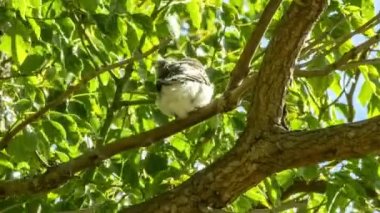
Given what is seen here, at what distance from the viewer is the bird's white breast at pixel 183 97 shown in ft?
12.6

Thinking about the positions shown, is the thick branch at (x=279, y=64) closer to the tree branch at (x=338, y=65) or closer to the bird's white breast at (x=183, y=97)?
the tree branch at (x=338, y=65)

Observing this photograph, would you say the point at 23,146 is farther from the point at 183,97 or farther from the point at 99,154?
the point at 183,97

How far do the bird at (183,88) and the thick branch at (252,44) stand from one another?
590 millimetres

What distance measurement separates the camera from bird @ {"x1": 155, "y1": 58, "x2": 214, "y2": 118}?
386 centimetres

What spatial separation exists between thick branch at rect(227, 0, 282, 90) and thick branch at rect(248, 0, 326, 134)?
Result: 0.39ft

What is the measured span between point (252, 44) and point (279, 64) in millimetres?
232

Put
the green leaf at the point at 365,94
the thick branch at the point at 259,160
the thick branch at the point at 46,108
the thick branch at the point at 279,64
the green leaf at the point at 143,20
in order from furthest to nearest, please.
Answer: the green leaf at the point at 365,94
the green leaf at the point at 143,20
the thick branch at the point at 46,108
the thick branch at the point at 279,64
the thick branch at the point at 259,160

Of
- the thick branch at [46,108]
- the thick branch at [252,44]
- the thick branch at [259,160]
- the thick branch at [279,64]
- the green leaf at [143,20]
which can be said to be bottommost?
the thick branch at [259,160]

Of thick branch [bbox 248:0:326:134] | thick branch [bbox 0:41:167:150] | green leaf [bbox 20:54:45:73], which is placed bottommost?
thick branch [bbox 248:0:326:134]

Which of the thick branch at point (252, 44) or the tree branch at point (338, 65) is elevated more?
the thick branch at point (252, 44)

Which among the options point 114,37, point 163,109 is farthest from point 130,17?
point 163,109

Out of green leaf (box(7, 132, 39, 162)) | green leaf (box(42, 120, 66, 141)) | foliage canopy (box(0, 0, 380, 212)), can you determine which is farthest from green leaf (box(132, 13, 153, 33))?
green leaf (box(7, 132, 39, 162))

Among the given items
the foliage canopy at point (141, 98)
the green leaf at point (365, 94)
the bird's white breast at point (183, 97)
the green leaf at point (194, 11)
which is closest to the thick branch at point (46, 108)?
the foliage canopy at point (141, 98)

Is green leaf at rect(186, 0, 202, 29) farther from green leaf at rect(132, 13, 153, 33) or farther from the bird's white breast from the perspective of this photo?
the bird's white breast
